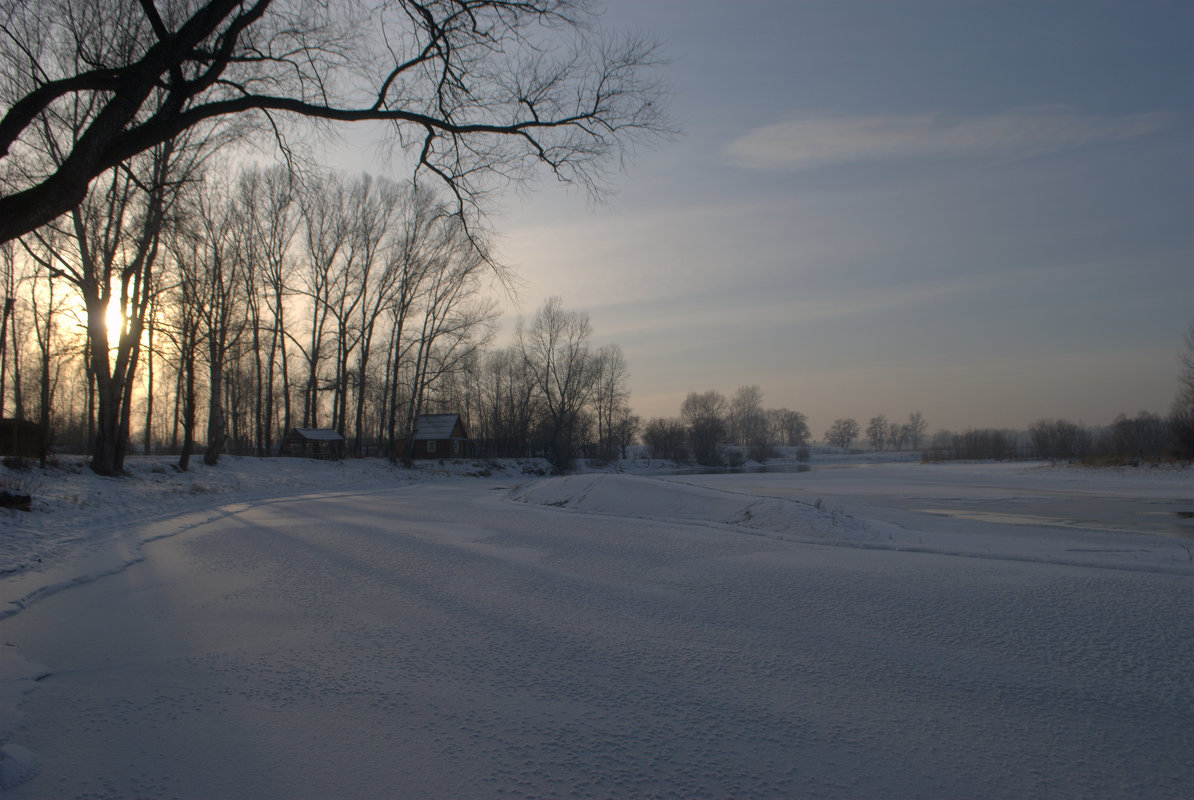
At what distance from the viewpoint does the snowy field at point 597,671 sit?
2.62 metres

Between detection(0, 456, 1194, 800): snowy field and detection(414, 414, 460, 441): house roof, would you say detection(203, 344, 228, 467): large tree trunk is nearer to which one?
detection(0, 456, 1194, 800): snowy field

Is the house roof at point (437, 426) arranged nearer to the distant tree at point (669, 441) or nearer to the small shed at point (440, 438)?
the small shed at point (440, 438)

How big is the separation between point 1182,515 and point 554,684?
18.8 m

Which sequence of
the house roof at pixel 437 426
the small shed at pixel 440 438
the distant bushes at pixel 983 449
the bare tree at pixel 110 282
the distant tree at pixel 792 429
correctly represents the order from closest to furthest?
the bare tree at pixel 110 282 < the small shed at pixel 440 438 < the house roof at pixel 437 426 < the distant bushes at pixel 983 449 < the distant tree at pixel 792 429

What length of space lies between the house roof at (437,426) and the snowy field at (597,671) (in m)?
44.7

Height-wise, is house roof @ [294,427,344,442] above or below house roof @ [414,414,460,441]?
below

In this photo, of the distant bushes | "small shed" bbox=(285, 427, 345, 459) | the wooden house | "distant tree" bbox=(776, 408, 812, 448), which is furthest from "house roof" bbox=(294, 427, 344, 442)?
"distant tree" bbox=(776, 408, 812, 448)

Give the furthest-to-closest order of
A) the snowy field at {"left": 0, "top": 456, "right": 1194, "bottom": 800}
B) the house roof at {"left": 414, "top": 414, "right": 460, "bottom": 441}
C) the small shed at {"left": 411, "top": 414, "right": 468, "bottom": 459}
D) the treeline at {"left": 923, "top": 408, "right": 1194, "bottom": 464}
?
A: the house roof at {"left": 414, "top": 414, "right": 460, "bottom": 441} < the small shed at {"left": 411, "top": 414, "right": 468, "bottom": 459} < the treeline at {"left": 923, "top": 408, "right": 1194, "bottom": 464} < the snowy field at {"left": 0, "top": 456, "right": 1194, "bottom": 800}


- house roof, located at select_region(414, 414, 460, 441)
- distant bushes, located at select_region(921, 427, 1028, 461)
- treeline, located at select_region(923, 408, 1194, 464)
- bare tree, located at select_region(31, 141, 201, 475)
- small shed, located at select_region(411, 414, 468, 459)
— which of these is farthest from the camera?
distant bushes, located at select_region(921, 427, 1028, 461)

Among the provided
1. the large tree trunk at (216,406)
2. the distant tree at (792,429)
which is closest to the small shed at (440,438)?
the large tree trunk at (216,406)

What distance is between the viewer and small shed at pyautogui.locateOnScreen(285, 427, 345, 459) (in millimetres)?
38719

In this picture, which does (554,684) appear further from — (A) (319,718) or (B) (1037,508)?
(B) (1037,508)

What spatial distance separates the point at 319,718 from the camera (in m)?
3.09

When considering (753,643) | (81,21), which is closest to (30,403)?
(81,21)
